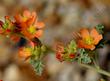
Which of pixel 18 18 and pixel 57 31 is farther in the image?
pixel 57 31

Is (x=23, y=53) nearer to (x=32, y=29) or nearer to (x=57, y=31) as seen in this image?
(x=32, y=29)

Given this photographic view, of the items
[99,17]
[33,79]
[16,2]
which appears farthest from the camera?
[16,2]

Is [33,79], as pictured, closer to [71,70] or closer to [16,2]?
[71,70]

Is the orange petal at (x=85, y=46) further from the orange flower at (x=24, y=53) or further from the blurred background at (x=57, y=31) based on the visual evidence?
the blurred background at (x=57, y=31)

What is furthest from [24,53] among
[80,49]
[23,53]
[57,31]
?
[57,31]

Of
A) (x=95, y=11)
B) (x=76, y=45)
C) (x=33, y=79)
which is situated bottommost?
(x=33, y=79)

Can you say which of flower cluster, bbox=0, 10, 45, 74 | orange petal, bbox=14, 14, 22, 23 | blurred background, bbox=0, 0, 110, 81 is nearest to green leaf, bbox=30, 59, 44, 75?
flower cluster, bbox=0, 10, 45, 74

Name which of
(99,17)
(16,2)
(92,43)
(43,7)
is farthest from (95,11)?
(92,43)

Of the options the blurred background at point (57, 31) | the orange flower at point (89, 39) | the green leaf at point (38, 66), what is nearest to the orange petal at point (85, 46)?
the orange flower at point (89, 39)
